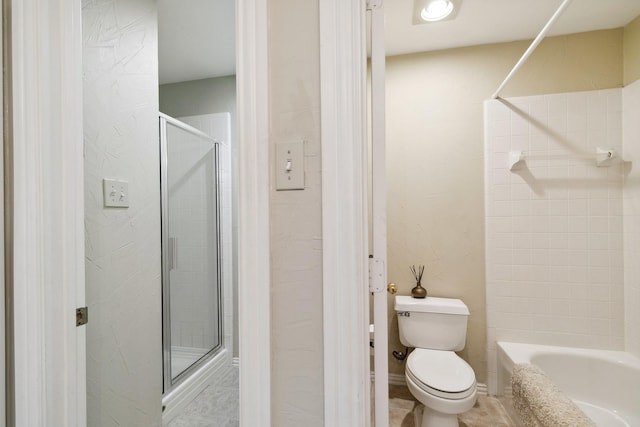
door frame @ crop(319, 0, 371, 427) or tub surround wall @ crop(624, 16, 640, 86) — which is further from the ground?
tub surround wall @ crop(624, 16, 640, 86)

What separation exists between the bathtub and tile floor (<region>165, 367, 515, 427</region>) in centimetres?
15

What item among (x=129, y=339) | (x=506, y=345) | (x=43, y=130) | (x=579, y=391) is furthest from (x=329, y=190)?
(x=579, y=391)

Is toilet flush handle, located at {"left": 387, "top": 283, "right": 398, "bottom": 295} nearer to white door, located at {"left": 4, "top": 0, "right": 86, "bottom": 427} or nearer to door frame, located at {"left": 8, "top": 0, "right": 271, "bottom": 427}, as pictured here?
door frame, located at {"left": 8, "top": 0, "right": 271, "bottom": 427}

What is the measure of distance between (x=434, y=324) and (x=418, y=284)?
0.29 meters

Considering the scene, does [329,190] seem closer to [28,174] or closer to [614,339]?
[28,174]

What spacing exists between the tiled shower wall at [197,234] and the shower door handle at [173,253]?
0.09ft

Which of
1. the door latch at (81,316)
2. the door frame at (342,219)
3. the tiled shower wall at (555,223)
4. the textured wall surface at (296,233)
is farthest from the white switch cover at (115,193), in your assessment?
the tiled shower wall at (555,223)

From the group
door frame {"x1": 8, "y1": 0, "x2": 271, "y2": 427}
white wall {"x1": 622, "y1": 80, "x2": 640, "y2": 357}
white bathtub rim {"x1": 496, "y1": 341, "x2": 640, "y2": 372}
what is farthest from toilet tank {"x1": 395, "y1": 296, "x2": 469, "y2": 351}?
door frame {"x1": 8, "y1": 0, "x2": 271, "y2": 427}

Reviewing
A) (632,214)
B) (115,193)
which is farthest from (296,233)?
(632,214)

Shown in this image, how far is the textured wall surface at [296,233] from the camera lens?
2.14 ft

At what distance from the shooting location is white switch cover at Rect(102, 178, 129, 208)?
1.19 metres

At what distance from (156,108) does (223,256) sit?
4.31ft

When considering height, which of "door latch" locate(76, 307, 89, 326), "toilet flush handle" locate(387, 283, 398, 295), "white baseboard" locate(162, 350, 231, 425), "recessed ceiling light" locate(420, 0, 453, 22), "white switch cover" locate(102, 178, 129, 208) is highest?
"recessed ceiling light" locate(420, 0, 453, 22)

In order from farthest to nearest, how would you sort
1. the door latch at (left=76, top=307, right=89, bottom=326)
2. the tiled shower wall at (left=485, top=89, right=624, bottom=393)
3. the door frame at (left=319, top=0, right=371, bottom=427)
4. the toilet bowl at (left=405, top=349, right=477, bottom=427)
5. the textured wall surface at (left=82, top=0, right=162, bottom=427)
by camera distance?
the tiled shower wall at (left=485, top=89, right=624, bottom=393) < the toilet bowl at (left=405, top=349, right=477, bottom=427) < the textured wall surface at (left=82, top=0, right=162, bottom=427) < the door latch at (left=76, top=307, right=89, bottom=326) < the door frame at (left=319, top=0, right=371, bottom=427)
